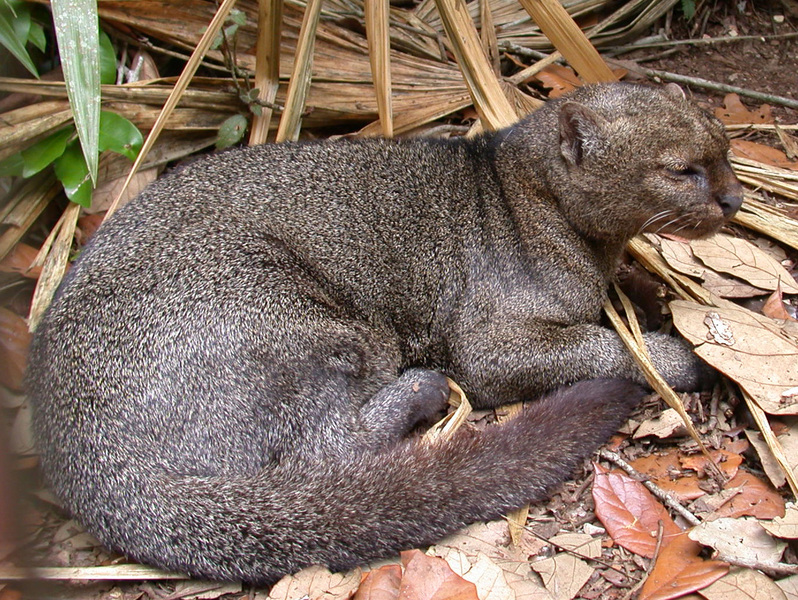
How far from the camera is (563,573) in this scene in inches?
134

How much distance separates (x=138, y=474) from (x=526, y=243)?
2.43m

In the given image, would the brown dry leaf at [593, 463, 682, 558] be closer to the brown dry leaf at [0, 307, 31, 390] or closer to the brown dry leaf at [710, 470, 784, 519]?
the brown dry leaf at [710, 470, 784, 519]

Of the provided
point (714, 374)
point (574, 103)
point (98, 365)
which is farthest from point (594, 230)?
point (98, 365)

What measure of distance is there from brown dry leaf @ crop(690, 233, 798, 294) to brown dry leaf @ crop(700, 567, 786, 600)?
7.00 ft

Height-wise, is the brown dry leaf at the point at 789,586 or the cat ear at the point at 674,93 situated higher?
the cat ear at the point at 674,93

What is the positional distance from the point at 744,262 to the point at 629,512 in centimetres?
207

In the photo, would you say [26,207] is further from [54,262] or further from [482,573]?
[482,573]

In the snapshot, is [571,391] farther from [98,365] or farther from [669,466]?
[98,365]

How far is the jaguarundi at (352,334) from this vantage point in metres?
3.45

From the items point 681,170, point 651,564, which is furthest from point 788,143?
point 651,564

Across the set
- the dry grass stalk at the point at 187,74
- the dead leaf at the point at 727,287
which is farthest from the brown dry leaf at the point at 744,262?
the dry grass stalk at the point at 187,74

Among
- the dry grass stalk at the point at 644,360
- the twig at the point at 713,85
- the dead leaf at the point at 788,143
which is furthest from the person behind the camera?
the twig at the point at 713,85

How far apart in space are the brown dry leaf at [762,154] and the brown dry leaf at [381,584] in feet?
13.7

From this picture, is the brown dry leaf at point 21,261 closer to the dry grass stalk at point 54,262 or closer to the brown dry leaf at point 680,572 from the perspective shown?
the dry grass stalk at point 54,262
